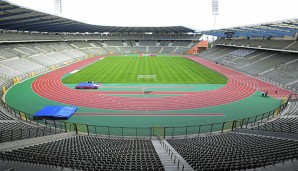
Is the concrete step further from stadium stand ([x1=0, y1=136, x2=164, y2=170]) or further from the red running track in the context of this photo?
the red running track

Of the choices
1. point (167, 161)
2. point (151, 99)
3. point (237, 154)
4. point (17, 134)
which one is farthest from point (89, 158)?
point (151, 99)

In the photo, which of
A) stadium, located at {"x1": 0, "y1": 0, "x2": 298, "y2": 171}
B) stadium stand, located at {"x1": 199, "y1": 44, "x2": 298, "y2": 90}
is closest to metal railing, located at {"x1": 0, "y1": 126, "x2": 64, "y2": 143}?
stadium, located at {"x1": 0, "y1": 0, "x2": 298, "y2": 171}

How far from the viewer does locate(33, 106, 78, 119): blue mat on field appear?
20078 millimetres

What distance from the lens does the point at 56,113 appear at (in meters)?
20.7

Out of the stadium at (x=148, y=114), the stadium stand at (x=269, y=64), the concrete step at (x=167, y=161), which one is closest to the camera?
the concrete step at (x=167, y=161)

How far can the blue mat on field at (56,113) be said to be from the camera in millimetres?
20078

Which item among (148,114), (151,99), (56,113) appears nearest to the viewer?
(56,113)

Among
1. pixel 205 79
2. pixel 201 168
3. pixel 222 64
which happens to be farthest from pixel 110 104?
pixel 222 64

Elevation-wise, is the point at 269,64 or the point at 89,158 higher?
the point at 269,64

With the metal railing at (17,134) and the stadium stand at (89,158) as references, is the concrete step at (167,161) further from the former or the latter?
the metal railing at (17,134)

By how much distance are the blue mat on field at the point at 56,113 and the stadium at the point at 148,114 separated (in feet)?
0.29

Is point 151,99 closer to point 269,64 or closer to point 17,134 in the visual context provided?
point 17,134

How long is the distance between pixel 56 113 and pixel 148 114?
8.77 metres

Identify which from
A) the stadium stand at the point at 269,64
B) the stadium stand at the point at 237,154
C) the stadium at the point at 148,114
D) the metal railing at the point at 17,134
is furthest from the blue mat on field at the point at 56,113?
the stadium stand at the point at 269,64
